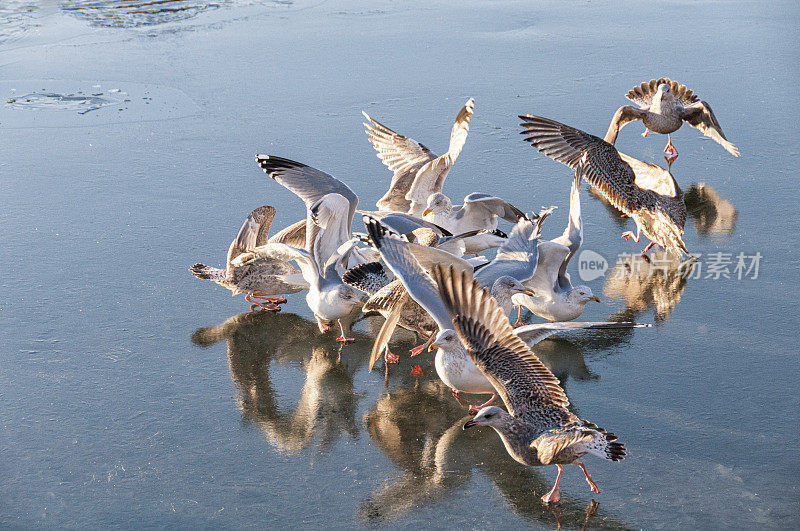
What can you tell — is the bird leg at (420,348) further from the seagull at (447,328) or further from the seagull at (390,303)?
the seagull at (447,328)

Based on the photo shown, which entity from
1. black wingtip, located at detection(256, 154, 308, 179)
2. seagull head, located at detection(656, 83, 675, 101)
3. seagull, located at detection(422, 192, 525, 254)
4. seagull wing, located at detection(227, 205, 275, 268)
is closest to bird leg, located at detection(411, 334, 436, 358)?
seagull, located at detection(422, 192, 525, 254)

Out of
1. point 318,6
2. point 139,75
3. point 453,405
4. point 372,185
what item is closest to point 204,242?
point 372,185

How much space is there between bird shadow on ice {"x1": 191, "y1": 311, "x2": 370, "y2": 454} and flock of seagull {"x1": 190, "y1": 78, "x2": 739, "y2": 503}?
0.65 ft

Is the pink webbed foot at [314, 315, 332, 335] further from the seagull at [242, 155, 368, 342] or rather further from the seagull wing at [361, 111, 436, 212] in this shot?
the seagull wing at [361, 111, 436, 212]

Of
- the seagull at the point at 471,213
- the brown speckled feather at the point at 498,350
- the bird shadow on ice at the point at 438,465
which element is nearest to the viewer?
the bird shadow on ice at the point at 438,465

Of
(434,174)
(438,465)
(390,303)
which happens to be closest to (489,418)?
(438,465)

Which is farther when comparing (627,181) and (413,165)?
(413,165)

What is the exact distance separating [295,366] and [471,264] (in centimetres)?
131

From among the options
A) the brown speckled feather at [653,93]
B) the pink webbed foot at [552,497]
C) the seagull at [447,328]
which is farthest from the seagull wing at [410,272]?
the brown speckled feather at [653,93]

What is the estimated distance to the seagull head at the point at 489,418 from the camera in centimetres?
429

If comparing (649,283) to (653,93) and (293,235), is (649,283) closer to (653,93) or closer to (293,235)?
(293,235)

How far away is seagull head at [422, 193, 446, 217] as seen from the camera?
7012 millimetres

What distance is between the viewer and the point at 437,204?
7.02 meters

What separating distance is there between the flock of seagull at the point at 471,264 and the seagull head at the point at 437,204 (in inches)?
0.4
